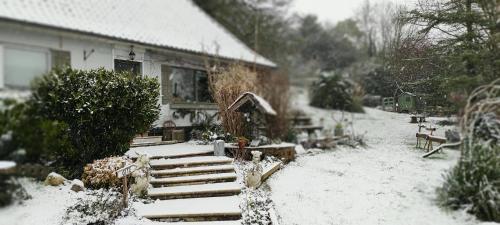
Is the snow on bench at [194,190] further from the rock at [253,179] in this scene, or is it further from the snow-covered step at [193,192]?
the rock at [253,179]

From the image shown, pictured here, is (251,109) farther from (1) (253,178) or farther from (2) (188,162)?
(1) (253,178)

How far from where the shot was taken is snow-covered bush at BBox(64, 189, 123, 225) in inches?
210

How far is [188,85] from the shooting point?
1042cm

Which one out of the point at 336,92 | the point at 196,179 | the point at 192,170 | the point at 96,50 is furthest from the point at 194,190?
the point at 336,92

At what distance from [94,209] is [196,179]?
72.9 inches

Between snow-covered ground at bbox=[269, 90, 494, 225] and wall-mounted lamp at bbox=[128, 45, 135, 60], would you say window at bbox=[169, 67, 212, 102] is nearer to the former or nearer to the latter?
wall-mounted lamp at bbox=[128, 45, 135, 60]

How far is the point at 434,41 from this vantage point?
6152 millimetres

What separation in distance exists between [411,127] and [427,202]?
1571 mm

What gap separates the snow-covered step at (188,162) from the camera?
716 centimetres

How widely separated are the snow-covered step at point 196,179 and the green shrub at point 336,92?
9.54 m

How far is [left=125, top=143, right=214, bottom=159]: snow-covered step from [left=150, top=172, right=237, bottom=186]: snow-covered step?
80 cm

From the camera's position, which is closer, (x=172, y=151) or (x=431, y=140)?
(x=431, y=140)

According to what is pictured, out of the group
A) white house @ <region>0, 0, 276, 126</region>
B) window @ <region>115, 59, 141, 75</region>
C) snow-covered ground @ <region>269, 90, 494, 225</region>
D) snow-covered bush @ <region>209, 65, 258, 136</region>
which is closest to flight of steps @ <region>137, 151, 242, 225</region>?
snow-covered ground @ <region>269, 90, 494, 225</region>

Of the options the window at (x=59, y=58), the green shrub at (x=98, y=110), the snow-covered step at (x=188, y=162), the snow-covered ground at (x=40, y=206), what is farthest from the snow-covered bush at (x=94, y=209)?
the window at (x=59, y=58)
